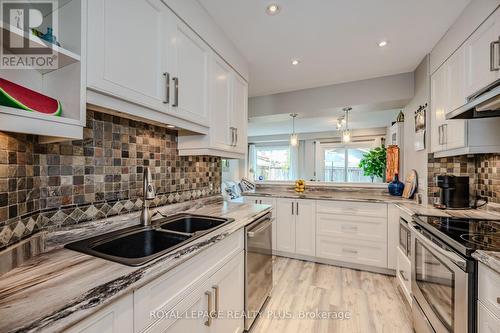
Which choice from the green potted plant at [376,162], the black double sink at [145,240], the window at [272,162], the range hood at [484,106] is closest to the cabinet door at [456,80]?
the range hood at [484,106]

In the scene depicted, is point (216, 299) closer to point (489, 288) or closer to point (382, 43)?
point (489, 288)

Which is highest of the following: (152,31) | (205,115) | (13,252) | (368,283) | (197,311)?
(152,31)

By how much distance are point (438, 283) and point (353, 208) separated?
1.43 meters

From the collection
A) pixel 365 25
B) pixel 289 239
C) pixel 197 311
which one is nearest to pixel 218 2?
pixel 365 25

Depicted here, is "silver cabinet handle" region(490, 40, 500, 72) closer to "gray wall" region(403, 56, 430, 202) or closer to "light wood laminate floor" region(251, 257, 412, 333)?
"gray wall" region(403, 56, 430, 202)

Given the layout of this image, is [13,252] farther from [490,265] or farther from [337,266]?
[337,266]

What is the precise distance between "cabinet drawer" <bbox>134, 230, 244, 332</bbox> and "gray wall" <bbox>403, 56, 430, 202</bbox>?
7.46ft

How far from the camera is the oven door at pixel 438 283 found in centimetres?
105

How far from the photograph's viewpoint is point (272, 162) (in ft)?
Result: 23.7

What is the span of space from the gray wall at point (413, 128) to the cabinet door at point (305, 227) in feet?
3.99

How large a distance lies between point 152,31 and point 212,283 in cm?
140

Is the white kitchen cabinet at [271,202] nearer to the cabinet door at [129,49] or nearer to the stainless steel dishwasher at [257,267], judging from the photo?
the stainless steel dishwasher at [257,267]

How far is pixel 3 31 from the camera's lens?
2.25ft

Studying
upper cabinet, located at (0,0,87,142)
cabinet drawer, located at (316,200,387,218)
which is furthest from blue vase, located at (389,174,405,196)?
upper cabinet, located at (0,0,87,142)
